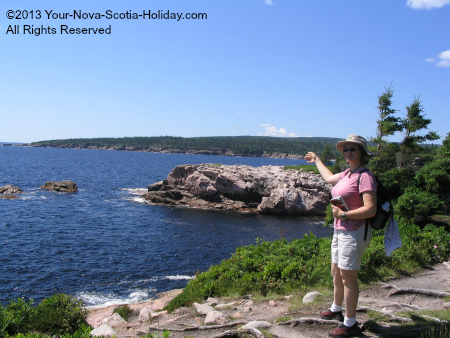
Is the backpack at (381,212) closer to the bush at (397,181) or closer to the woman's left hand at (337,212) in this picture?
the woman's left hand at (337,212)

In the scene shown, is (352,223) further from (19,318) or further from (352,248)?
(19,318)

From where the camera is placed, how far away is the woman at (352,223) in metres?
4.41

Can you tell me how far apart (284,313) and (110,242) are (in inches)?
894

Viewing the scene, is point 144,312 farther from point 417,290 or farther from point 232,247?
point 232,247

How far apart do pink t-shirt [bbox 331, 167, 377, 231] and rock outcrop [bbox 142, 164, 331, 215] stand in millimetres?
37073

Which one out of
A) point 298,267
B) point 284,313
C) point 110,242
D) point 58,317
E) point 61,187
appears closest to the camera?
point 284,313

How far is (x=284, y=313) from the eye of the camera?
20.6ft

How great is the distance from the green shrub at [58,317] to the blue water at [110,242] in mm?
7685

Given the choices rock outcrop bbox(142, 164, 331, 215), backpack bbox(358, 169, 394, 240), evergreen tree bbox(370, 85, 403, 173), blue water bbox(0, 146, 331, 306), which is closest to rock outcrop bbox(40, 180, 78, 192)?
blue water bbox(0, 146, 331, 306)

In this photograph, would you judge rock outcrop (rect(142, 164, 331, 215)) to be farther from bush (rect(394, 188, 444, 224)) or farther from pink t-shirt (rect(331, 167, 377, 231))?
pink t-shirt (rect(331, 167, 377, 231))

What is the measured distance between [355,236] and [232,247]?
74.6ft

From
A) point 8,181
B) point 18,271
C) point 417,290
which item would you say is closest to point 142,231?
point 18,271

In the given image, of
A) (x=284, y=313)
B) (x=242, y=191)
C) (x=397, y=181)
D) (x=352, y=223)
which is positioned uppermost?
(x=352, y=223)

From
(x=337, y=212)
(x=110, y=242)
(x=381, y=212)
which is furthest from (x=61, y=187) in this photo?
(x=381, y=212)
